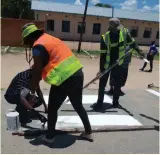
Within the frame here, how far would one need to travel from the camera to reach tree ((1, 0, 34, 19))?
43.4 meters

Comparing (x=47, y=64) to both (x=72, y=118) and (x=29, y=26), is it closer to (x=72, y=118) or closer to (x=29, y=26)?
(x=29, y=26)

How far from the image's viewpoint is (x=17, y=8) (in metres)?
43.9

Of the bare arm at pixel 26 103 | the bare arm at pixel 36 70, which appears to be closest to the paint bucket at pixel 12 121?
the bare arm at pixel 26 103

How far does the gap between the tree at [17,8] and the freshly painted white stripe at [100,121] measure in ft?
131

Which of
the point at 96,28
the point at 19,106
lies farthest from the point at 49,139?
the point at 96,28

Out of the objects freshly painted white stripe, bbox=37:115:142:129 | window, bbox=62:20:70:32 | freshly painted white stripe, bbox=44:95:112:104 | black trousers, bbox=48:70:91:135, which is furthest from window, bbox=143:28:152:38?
black trousers, bbox=48:70:91:135

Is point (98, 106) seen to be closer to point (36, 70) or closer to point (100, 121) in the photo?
point (100, 121)

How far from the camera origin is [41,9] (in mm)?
30656

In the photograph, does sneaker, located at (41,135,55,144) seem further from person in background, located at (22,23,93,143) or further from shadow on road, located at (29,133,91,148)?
person in background, located at (22,23,93,143)

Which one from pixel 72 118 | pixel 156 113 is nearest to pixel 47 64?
pixel 72 118

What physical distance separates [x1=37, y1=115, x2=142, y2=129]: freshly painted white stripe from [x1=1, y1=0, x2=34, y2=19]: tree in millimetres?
39935

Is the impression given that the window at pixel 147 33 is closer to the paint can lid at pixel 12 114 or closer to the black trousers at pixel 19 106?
the black trousers at pixel 19 106

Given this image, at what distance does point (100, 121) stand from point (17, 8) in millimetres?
42110

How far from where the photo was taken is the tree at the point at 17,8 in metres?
43.4
